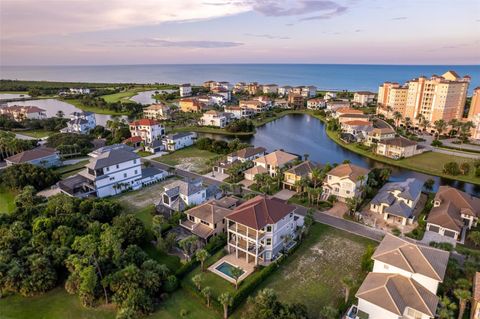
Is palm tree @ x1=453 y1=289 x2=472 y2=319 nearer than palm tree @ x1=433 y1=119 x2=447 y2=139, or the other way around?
palm tree @ x1=453 y1=289 x2=472 y2=319

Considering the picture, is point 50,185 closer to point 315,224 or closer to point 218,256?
point 218,256

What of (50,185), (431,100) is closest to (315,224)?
(50,185)

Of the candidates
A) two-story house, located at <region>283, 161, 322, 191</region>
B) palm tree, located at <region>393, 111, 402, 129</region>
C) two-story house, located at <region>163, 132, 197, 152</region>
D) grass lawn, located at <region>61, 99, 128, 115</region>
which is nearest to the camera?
two-story house, located at <region>283, 161, 322, 191</region>

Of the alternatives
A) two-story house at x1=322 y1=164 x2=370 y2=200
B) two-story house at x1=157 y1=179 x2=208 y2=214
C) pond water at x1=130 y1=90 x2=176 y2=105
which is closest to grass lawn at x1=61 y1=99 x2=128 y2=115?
pond water at x1=130 y1=90 x2=176 y2=105

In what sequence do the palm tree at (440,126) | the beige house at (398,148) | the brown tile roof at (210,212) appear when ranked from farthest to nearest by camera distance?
the palm tree at (440,126) → the beige house at (398,148) → the brown tile roof at (210,212)

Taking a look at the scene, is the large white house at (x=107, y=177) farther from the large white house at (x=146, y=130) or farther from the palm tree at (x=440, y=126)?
the palm tree at (x=440, y=126)

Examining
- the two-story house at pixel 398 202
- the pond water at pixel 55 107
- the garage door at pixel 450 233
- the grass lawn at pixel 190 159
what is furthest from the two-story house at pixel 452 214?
the pond water at pixel 55 107

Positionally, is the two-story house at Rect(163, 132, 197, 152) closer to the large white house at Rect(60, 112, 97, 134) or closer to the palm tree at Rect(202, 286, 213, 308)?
the large white house at Rect(60, 112, 97, 134)
